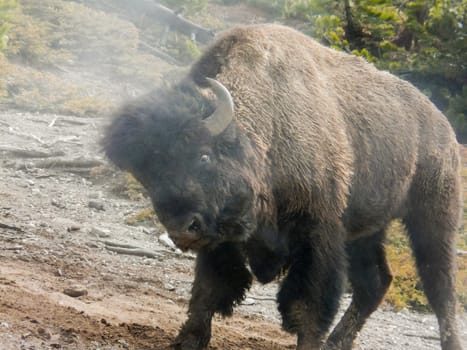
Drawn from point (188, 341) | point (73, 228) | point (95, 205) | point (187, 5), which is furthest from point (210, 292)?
point (187, 5)

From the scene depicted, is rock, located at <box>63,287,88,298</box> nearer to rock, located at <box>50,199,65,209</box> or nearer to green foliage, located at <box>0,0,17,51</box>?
rock, located at <box>50,199,65,209</box>

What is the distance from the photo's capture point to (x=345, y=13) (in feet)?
47.5

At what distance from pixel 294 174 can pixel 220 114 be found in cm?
88

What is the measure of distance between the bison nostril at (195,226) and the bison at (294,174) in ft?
0.03

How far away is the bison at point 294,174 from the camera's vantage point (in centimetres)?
461

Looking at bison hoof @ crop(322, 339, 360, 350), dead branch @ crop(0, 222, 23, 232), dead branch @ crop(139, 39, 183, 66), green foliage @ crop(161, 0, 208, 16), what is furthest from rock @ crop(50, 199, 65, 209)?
green foliage @ crop(161, 0, 208, 16)

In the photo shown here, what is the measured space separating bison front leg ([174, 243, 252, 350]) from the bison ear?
128 cm

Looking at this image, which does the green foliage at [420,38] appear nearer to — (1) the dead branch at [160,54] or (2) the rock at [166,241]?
(2) the rock at [166,241]

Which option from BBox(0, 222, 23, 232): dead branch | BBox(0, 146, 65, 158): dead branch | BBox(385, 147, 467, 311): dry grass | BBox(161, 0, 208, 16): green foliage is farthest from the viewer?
BBox(161, 0, 208, 16): green foliage

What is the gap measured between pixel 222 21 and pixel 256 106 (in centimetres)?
2311

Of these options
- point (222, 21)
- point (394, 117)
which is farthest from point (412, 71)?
A: point (222, 21)

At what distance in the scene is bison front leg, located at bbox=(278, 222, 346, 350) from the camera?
5.40m

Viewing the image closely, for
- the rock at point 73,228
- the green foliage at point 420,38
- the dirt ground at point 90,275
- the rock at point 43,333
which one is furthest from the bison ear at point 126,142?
the green foliage at point 420,38

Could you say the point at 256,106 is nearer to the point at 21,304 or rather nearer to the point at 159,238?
the point at 21,304
